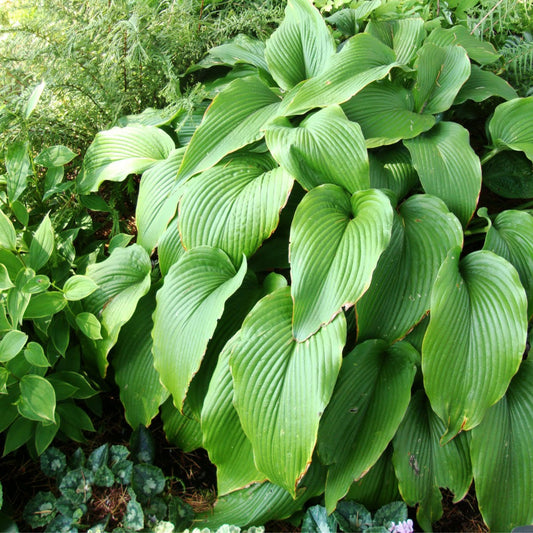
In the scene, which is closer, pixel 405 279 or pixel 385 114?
pixel 405 279

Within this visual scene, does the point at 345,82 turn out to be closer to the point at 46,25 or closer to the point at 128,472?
the point at 46,25

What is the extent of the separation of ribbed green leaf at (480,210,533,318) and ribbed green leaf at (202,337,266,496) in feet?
2.63

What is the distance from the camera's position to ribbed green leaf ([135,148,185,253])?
5.64ft

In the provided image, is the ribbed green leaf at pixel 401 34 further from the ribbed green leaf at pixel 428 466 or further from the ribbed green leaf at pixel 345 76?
the ribbed green leaf at pixel 428 466

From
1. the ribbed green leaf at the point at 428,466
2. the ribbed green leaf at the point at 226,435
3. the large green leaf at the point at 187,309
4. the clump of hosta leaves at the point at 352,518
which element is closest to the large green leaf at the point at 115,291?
the large green leaf at the point at 187,309

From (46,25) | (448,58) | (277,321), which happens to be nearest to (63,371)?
(277,321)

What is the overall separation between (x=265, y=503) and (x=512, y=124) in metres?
1.41

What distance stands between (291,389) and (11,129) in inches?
53.1

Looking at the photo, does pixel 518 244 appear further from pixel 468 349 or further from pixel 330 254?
pixel 330 254

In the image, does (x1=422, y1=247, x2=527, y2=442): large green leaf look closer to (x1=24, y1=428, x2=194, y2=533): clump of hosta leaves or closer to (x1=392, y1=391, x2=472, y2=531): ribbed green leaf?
(x1=392, y1=391, x2=472, y2=531): ribbed green leaf

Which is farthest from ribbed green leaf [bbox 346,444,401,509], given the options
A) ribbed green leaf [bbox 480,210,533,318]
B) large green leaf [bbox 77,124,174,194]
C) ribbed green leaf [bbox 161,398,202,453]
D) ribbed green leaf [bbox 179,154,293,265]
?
large green leaf [bbox 77,124,174,194]

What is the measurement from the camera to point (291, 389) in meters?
1.31

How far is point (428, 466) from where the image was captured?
4.77 ft

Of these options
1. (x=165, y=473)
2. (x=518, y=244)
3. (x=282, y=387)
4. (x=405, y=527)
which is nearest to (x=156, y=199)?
(x=282, y=387)
